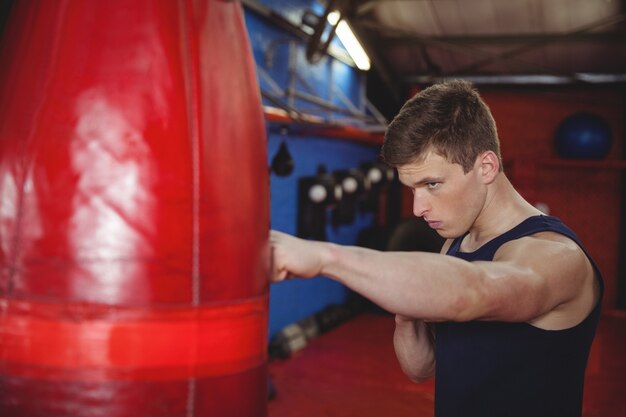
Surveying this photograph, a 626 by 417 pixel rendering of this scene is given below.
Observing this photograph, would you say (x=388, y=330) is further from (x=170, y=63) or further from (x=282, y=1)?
(x=170, y=63)

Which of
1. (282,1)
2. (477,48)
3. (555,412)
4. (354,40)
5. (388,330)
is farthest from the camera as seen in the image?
(477,48)

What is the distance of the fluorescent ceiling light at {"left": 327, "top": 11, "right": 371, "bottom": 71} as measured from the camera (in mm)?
5655

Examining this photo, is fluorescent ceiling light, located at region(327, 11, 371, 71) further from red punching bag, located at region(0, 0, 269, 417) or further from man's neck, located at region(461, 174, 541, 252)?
red punching bag, located at region(0, 0, 269, 417)

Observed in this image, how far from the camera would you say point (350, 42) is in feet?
19.5

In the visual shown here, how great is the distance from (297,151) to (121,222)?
4.63 m

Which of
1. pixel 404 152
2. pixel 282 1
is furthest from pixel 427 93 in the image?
pixel 282 1

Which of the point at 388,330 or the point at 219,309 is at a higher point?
the point at 219,309

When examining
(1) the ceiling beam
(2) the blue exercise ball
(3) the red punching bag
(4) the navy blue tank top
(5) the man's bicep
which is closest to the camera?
(3) the red punching bag

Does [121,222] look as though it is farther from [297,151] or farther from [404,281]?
[297,151]

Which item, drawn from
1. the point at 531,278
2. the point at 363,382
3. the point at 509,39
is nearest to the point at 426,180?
the point at 531,278

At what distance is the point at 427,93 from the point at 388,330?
5.20 meters

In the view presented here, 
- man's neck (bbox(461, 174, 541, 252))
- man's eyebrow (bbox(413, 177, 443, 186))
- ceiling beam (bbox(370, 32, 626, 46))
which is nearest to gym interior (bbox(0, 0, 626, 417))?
man's eyebrow (bbox(413, 177, 443, 186))

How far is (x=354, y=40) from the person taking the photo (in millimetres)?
5941

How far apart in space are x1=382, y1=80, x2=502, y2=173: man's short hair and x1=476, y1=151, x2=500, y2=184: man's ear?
2cm
